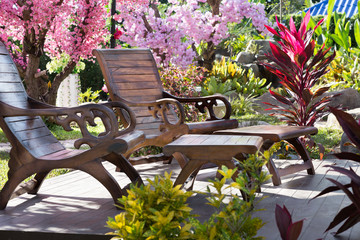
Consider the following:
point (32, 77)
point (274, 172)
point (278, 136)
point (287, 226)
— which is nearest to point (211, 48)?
point (32, 77)

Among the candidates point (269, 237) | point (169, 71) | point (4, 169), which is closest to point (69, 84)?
point (169, 71)

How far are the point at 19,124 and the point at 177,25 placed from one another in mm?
6568

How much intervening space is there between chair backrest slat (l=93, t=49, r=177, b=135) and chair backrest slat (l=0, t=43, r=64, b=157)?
3.70ft

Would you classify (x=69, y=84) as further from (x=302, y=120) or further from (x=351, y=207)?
(x=351, y=207)

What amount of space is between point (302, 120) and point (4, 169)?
2989 mm

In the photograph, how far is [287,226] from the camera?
Answer: 1736 mm

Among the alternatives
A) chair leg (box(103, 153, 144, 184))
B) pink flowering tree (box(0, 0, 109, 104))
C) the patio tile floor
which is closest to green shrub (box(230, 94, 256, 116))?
pink flowering tree (box(0, 0, 109, 104))

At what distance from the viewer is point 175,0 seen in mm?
9133

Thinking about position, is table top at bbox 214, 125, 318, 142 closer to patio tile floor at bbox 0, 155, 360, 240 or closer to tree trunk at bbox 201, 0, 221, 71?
patio tile floor at bbox 0, 155, 360, 240

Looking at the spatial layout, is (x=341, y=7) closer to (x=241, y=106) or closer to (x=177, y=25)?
(x=241, y=106)

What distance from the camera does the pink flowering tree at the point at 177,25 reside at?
8.27 meters

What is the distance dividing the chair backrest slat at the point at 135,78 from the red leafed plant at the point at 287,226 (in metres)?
2.44

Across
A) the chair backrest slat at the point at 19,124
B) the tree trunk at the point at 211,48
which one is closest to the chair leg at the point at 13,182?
the chair backrest slat at the point at 19,124

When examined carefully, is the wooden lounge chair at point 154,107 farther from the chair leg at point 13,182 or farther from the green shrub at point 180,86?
the green shrub at point 180,86
